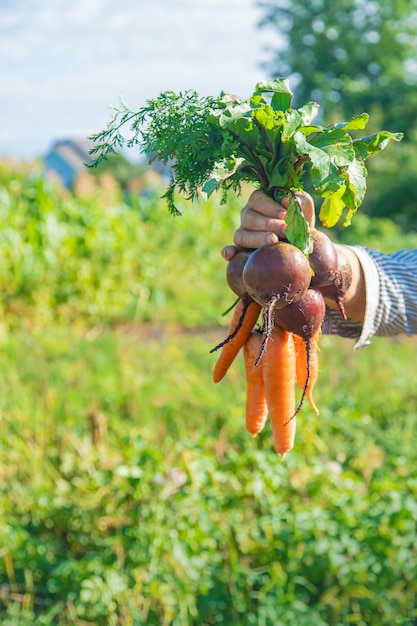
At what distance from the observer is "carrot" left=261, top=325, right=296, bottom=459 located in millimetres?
2029

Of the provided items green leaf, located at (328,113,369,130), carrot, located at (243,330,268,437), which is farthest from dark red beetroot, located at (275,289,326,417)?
green leaf, located at (328,113,369,130)

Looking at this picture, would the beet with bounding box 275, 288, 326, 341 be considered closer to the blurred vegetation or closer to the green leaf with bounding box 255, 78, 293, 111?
the green leaf with bounding box 255, 78, 293, 111

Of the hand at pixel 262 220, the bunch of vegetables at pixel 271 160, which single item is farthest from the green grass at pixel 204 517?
the hand at pixel 262 220

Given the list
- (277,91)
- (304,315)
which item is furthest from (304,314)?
(277,91)

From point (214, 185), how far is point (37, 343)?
441cm

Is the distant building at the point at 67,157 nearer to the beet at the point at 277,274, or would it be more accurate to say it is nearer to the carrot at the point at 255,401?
the carrot at the point at 255,401

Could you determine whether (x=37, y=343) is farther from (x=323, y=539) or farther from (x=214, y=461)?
(x=323, y=539)

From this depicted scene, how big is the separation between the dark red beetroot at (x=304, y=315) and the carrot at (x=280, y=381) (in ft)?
0.34

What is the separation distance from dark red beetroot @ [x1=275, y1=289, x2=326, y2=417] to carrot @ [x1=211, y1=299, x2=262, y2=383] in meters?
0.12

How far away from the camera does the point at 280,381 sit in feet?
6.73

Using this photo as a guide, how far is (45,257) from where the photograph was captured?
7.90 metres

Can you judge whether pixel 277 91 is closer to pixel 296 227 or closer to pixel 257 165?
pixel 257 165

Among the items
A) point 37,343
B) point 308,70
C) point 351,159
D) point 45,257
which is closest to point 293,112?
point 351,159

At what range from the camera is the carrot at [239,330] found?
6.59 ft
